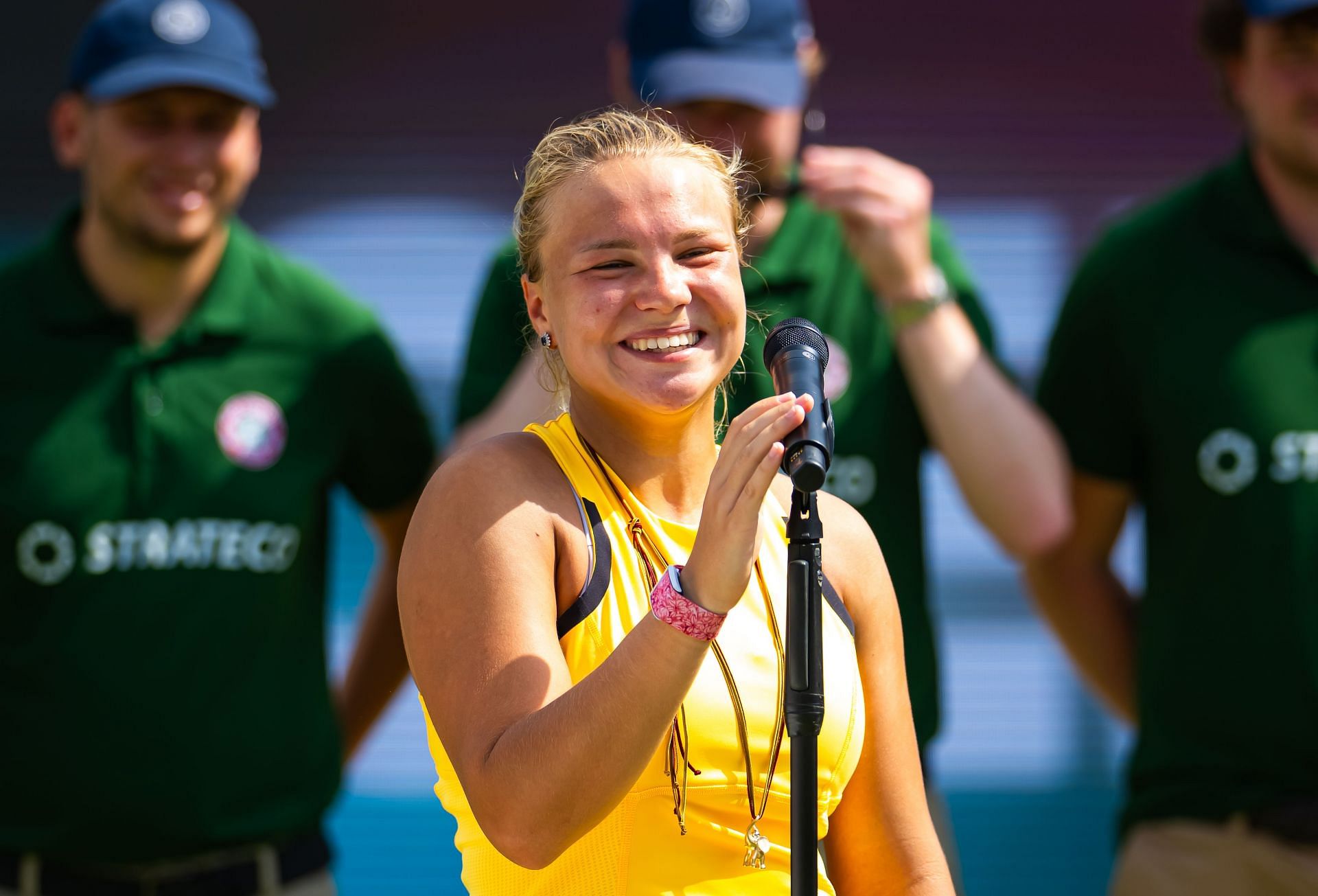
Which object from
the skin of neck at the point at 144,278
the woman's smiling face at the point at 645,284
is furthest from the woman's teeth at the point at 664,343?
the skin of neck at the point at 144,278

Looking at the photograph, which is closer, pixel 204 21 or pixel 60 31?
pixel 204 21

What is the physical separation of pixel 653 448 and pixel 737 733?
409mm

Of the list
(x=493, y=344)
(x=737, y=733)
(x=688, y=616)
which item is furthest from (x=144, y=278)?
(x=688, y=616)

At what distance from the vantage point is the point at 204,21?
395 cm

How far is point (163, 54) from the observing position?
3.84 metres

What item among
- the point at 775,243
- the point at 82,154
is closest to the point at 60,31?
the point at 82,154

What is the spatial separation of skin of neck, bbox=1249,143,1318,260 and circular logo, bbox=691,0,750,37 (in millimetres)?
1235

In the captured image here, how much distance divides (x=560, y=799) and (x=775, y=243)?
6.84 feet

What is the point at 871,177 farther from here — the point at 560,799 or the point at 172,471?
the point at 560,799

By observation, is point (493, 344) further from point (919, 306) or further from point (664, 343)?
point (664, 343)

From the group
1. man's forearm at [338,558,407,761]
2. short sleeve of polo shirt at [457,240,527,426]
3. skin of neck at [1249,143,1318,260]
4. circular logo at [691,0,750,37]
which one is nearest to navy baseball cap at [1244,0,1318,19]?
skin of neck at [1249,143,1318,260]

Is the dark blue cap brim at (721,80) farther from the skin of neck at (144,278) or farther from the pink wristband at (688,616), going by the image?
the pink wristband at (688,616)

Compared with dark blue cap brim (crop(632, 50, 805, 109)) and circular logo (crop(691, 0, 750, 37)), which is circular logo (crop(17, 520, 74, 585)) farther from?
circular logo (crop(691, 0, 750, 37))

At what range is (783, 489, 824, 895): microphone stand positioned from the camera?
1743 millimetres
